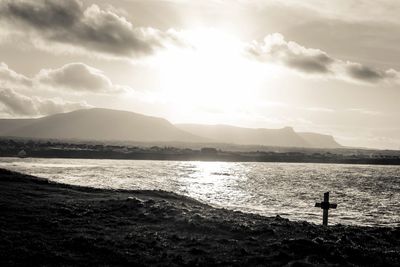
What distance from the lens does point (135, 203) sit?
28.0 m

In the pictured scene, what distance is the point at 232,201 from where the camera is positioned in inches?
1994

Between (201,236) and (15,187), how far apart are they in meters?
16.7

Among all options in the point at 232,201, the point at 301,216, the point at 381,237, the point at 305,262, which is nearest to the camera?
the point at 305,262

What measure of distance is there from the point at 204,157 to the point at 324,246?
175m

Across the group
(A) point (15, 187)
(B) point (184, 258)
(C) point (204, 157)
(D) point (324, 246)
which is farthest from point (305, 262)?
(C) point (204, 157)

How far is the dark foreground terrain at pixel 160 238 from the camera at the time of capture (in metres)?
17.8

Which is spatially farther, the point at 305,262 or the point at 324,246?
the point at 324,246

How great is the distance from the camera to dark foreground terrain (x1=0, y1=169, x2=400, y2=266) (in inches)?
699

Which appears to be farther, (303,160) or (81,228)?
(303,160)

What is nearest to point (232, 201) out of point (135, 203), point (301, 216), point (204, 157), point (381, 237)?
point (301, 216)

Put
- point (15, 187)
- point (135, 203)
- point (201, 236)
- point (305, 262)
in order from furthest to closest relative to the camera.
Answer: point (15, 187) → point (135, 203) → point (201, 236) → point (305, 262)

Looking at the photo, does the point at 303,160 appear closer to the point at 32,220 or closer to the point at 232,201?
the point at 232,201

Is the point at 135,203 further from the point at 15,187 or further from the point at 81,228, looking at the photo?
the point at 15,187

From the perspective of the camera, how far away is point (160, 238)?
20.8 meters
